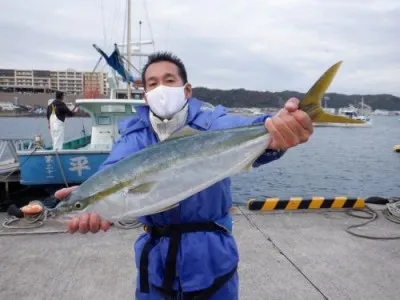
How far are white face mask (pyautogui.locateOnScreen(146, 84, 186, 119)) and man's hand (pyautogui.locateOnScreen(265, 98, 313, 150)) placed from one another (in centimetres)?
77

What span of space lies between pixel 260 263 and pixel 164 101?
2.98 meters

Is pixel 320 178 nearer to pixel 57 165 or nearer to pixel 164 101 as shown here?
pixel 57 165

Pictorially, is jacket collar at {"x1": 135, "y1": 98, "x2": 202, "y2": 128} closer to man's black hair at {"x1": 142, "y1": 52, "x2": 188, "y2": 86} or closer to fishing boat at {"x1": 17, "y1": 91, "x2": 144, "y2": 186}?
man's black hair at {"x1": 142, "y1": 52, "x2": 188, "y2": 86}

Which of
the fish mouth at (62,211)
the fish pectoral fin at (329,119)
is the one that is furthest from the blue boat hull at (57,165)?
the fish pectoral fin at (329,119)

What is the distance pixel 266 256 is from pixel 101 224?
330cm

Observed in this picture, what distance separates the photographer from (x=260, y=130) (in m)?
2.10

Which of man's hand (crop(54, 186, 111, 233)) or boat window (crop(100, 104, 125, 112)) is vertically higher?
boat window (crop(100, 104, 125, 112))

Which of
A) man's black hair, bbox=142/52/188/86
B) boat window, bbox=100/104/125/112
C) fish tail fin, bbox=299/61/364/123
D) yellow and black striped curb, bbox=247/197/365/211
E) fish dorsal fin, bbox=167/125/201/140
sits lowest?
yellow and black striped curb, bbox=247/197/365/211

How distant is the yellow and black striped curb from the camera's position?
6793 mm

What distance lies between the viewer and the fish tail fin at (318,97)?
1867 mm

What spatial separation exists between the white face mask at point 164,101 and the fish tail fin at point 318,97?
95 cm

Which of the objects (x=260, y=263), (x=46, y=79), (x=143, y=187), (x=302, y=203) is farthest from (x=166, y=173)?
(x=46, y=79)

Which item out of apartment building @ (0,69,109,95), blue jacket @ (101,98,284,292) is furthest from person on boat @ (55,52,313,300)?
apartment building @ (0,69,109,95)

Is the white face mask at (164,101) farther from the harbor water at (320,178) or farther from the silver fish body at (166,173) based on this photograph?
the harbor water at (320,178)
